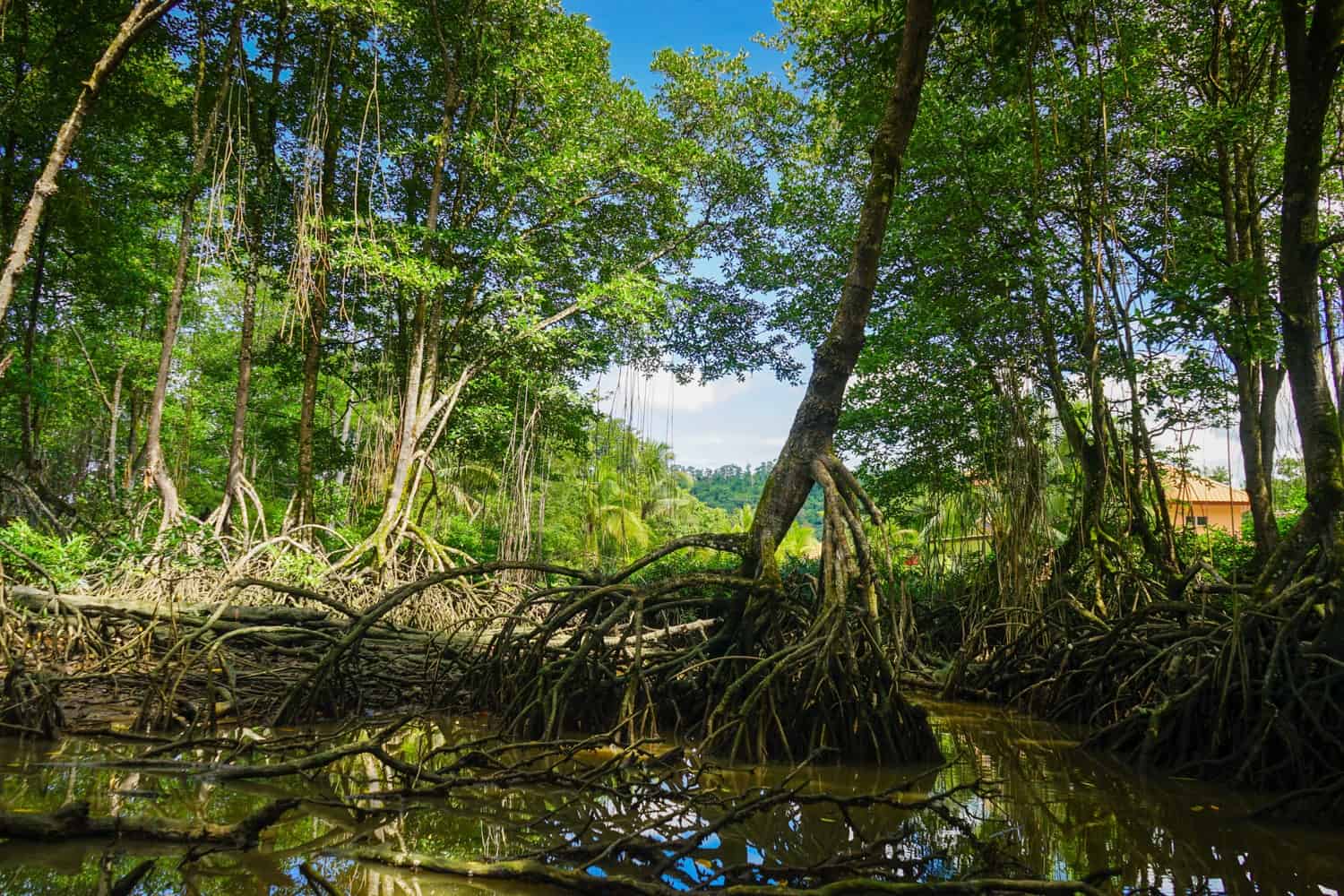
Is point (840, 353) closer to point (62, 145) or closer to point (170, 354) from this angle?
point (62, 145)

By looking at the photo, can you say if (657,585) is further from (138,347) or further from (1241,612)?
(138,347)

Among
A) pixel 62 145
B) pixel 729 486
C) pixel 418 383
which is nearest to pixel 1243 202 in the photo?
pixel 418 383

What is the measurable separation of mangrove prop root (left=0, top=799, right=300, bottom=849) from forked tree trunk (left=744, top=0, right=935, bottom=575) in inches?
125

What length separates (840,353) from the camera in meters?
5.03

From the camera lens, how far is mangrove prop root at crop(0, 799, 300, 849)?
2.28 m

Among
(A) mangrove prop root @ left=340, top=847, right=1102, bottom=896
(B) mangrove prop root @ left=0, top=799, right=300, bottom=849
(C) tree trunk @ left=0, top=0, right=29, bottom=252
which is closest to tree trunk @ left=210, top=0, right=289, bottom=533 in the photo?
(C) tree trunk @ left=0, top=0, right=29, bottom=252

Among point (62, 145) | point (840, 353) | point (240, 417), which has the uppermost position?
point (62, 145)

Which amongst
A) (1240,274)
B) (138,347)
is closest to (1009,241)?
(1240,274)

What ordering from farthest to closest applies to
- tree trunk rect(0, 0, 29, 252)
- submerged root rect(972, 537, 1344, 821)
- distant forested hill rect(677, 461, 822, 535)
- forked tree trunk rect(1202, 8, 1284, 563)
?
distant forested hill rect(677, 461, 822, 535) < tree trunk rect(0, 0, 29, 252) < forked tree trunk rect(1202, 8, 1284, 563) < submerged root rect(972, 537, 1344, 821)

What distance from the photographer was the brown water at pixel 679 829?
2291 millimetres

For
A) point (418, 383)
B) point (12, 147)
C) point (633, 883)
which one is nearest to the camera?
point (633, 883)

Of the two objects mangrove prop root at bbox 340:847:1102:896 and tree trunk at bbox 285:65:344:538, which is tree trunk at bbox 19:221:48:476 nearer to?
tree trunk at bbox 285:65:344:538

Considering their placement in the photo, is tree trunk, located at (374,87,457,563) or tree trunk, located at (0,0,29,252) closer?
tree trunk, located at (0,0,29,252)

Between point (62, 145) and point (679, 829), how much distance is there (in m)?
6.58
